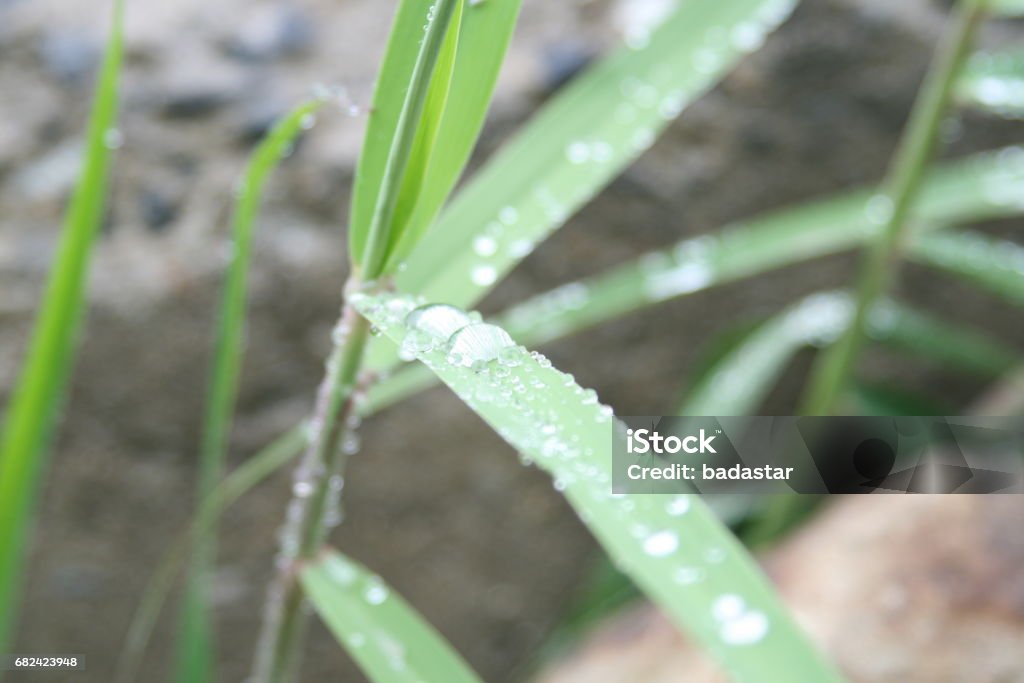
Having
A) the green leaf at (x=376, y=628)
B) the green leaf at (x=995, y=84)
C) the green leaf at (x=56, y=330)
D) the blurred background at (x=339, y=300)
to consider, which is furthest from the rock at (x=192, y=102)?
the green leaf at (x=995, y=84)

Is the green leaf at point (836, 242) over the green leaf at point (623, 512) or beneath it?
over

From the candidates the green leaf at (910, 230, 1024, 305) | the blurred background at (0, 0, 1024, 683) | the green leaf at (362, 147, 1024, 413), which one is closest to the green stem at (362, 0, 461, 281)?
the green leaf at (362, 147, 1024, 413)

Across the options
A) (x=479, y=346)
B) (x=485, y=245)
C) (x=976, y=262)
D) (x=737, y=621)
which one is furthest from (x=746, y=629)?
(x=976, y=262)

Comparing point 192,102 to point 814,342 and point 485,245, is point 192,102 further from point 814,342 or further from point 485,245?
point 814,342

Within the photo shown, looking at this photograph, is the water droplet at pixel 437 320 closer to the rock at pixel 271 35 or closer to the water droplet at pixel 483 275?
the water droplet at pixel 483 275

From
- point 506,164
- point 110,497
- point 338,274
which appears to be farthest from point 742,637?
point 110,497

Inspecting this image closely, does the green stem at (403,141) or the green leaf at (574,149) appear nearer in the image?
the green stem at (403,141)

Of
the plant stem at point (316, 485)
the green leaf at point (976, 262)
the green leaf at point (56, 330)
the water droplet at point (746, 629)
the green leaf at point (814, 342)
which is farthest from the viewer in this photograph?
the green leaf at point (814, 342)
